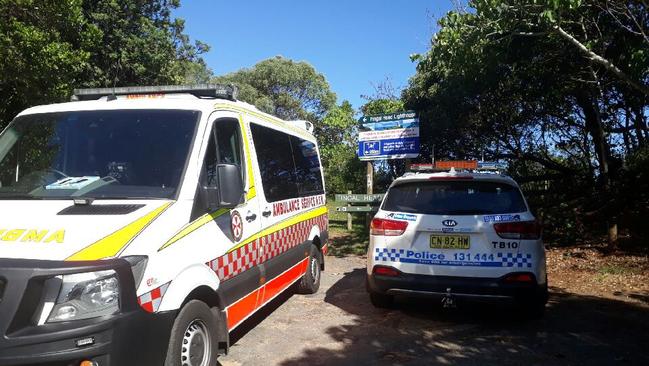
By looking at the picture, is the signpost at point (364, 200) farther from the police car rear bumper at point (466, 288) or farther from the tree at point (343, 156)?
the tree at point (343, 156)

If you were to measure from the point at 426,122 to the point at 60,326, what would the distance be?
1279 centimetres

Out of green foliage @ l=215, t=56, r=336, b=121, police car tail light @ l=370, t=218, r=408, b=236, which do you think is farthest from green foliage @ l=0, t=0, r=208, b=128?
green foliage @ l=215, t=56, r=336, b=121

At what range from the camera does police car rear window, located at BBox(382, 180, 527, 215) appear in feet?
17.7

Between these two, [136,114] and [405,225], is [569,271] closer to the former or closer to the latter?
[405,225]

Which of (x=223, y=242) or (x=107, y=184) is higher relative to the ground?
(x=107, y=184)

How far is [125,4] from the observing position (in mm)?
13836

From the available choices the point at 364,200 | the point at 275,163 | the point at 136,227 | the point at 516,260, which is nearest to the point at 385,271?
the point at 516,260

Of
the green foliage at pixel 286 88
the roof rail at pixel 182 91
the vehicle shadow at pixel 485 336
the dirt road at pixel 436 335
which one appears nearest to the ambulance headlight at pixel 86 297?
the dirt road at pixel 436 335

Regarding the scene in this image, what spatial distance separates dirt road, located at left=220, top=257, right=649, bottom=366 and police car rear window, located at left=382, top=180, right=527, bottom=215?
128cm

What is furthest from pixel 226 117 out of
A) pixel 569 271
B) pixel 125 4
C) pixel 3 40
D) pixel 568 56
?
pixel 125 4

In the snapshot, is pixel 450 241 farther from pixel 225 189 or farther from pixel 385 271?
pixel 225 189

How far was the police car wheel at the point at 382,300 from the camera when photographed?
20.1ft

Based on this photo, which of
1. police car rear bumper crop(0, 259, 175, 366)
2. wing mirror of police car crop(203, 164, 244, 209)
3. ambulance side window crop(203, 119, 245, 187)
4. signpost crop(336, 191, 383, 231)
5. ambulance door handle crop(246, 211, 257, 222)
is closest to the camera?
police car rear bumper crop(0, 259, 175, 366)

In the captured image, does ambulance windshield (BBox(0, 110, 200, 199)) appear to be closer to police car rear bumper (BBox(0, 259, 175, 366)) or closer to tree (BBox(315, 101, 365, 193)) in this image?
police car rear bumper (BBox(0, 259, 175, 366))
